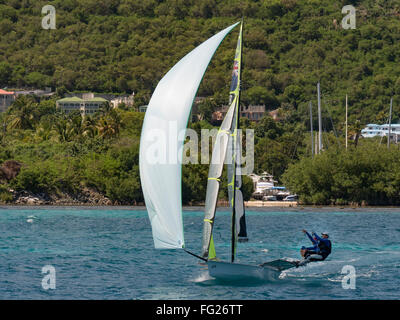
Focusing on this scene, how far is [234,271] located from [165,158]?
485cm

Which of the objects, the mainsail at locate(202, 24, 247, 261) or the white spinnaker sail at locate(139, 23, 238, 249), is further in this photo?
the mainsail at locate(202, 24, 247, 261)

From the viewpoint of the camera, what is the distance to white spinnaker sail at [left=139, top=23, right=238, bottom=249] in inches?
1019

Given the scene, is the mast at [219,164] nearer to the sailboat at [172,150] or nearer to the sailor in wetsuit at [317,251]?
the sailboat at [172,150]

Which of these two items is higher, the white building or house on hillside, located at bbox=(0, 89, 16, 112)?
house on hillside, located at bbox=(0, 89, 16, 112)

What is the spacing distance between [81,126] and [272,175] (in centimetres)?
2949

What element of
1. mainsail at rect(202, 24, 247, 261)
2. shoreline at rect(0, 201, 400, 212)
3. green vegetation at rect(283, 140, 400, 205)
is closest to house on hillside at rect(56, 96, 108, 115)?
shoreline at rect(0, 201, 400, 212)

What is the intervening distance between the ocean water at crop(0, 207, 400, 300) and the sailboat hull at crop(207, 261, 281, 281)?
1.62ft

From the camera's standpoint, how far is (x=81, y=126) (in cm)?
11175

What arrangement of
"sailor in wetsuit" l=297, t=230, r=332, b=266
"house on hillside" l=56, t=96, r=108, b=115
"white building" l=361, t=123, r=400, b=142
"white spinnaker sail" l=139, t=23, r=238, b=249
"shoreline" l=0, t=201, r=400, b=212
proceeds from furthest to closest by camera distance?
"house on hillside" l=56, t=96, r=108, b=115 < "white building" l=361, t=123, r=400, b=142 < "shoreline" l=0, t=201, r=400, b=212 < "sailor in wetsuit" l=297, t=230, r=332, b=266 < "white spinnaker sail" l=139, t=23, r=238, b=249

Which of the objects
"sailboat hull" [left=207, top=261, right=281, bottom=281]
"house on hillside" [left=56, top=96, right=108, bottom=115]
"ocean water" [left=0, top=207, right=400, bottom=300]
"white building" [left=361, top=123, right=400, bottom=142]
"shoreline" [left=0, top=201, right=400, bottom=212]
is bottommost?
"shoreline" [left=0, top=201, right=400, bottom=212]

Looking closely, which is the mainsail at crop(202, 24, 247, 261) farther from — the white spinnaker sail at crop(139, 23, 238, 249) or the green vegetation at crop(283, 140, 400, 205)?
the green vegetation at crop(283, 140, 400, 205)

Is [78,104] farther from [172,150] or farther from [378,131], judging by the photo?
[172,150]
